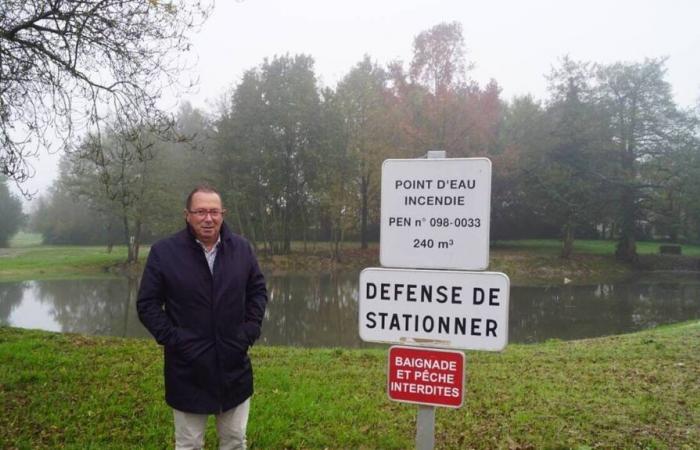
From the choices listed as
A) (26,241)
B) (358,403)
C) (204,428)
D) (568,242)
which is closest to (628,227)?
(568,242)

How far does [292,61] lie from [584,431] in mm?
31531

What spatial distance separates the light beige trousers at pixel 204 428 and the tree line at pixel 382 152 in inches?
999

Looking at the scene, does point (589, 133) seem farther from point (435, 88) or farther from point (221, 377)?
point (221, 377)

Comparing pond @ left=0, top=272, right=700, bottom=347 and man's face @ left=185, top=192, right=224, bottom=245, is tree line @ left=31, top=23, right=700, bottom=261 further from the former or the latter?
man's face @ left=185, top=192, right=224, bottom=245

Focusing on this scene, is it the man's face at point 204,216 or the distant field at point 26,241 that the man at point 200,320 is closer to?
the man's face at point 204,216

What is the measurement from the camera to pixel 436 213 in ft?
8.15

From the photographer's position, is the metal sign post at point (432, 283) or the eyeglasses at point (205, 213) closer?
the metal sign post at point (432, 283)

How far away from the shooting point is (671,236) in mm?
41969

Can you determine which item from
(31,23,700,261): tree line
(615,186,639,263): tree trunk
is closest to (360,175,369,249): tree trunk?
(31,23,700,261): tree line

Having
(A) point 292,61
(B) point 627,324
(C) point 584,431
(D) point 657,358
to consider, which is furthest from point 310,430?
(A) point 292,61

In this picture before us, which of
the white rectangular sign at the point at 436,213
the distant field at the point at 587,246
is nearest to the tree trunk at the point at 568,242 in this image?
the distant field at the point at 587,246

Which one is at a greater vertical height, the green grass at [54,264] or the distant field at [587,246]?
the distant field at [587,246]

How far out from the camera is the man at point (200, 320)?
2896 mm

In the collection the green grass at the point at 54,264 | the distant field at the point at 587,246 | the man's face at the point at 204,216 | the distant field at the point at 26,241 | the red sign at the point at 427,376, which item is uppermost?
the man's face at the point at 204,216
